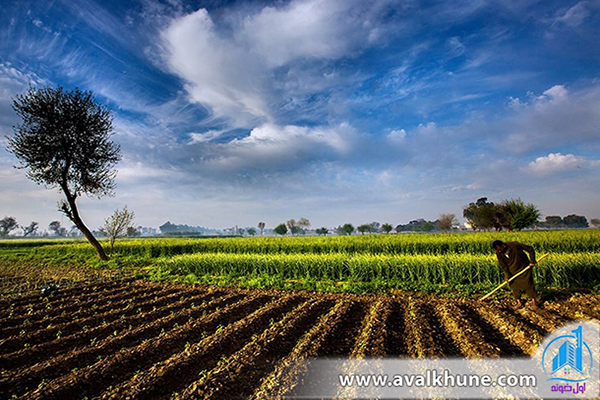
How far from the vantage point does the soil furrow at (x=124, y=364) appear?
13.1 feet

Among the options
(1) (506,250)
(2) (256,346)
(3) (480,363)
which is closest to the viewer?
(3) (480,363)

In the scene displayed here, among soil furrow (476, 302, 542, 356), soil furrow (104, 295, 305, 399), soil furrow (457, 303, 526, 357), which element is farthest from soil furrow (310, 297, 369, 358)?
soil furrow (476, 302, 542, 356)

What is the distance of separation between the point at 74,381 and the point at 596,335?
899cm

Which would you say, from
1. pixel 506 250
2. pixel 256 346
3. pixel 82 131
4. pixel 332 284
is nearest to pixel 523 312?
pixel 506 250

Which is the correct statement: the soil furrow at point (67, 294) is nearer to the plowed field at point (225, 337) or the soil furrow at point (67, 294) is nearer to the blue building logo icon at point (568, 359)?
the plowed field at point (225, 337)

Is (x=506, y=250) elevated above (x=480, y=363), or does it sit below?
above

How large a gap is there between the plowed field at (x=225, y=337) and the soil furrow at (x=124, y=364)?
0.02 meters

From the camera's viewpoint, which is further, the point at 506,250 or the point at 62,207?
the point at 62,207

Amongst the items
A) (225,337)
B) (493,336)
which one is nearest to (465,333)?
(493,336)

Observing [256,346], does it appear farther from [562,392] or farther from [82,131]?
[82,131]

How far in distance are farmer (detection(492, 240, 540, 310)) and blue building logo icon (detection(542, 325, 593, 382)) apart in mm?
2155

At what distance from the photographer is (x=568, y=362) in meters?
4.49

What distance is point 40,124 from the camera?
57.6ft

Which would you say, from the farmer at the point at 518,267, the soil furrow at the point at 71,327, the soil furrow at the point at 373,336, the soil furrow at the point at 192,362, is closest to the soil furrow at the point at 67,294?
the soil furrow at the point at 71,327
